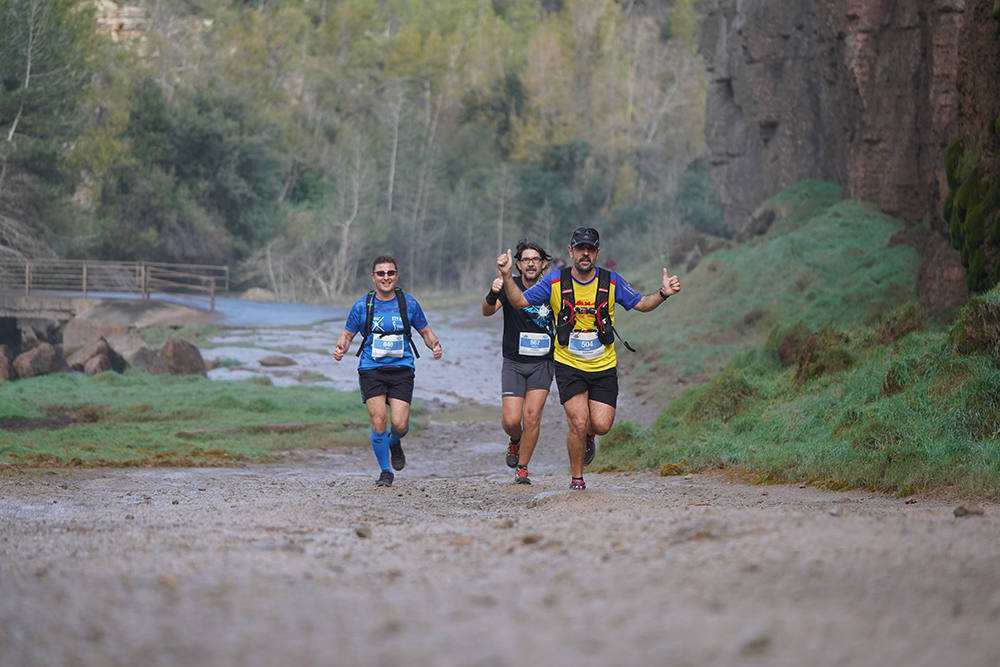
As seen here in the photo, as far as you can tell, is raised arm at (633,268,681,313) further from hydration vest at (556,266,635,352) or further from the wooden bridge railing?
the wooden bridge railing

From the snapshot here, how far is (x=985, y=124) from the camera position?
12.9m

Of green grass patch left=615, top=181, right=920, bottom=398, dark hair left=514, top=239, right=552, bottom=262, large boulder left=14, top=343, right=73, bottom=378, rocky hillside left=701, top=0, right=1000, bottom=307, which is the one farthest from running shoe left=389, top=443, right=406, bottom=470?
large boulder left=14, top=343, right=73, bottom=378

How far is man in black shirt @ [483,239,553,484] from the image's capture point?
9.69m

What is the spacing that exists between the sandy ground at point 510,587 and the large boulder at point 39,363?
17.0m

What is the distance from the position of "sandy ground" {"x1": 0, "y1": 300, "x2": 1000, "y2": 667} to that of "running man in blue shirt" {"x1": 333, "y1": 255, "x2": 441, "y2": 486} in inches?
91.5

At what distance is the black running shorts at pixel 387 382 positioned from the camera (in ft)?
32.8

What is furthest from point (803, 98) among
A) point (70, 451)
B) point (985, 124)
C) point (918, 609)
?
point (918, 609)

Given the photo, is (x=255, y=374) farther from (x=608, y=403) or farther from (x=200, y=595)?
(x=200, y=595)

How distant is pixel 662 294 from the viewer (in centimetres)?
860

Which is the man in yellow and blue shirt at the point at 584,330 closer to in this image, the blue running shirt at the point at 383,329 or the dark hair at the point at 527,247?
the dark hair at the point at 527,247

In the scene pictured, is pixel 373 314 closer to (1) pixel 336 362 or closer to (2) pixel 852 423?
(2) pixel 852 423

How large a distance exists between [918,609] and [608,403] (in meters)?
5.07

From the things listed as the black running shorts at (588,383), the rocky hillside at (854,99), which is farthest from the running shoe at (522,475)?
the rocky hillside at (854,99)

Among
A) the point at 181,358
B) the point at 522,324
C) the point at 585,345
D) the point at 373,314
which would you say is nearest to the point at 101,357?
the point at 181,358
